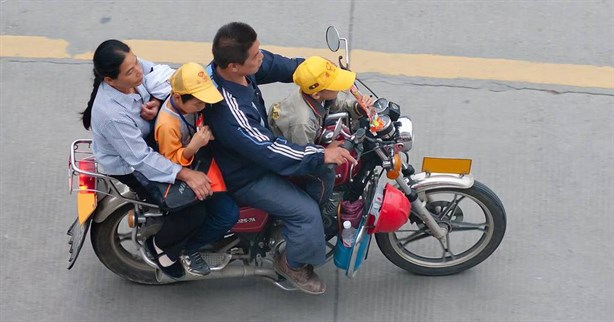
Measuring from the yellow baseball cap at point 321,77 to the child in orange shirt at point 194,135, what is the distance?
0.38m

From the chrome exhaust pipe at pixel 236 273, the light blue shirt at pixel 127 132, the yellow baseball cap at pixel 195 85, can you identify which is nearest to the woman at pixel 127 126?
the light blue shirt at pixel 127 132

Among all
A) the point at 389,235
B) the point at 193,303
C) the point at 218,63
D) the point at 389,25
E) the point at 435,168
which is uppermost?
the point at 389,25

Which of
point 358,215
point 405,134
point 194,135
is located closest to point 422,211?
point 358,215

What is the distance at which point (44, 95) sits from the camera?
19.5ft

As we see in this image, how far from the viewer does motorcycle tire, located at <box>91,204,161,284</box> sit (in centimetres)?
455

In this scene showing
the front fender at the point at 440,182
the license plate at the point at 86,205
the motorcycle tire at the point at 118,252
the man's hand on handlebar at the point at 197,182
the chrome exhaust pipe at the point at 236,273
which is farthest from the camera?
the chrome exhaust pipe at the point at 236,273

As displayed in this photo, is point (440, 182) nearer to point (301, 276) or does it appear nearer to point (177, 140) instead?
point (301, 276)

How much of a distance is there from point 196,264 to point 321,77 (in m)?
1.24

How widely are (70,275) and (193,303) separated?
0.71 meters

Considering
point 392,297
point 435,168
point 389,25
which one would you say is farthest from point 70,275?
point 389,25

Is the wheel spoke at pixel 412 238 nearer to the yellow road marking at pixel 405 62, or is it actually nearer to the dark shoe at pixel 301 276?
the dark shoe at pixel 301 276

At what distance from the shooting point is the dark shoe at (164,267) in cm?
450

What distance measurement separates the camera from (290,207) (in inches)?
165

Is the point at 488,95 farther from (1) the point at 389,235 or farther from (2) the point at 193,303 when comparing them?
(2) the point at 193,303
